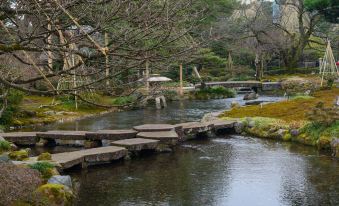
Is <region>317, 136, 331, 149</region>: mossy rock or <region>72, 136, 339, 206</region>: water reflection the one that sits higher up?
<region>317, 136, 331, 149</region>: mossy rock

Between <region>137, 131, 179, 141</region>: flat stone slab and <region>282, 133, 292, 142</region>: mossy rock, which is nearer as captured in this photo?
<region>137, 131, 179, 141</region>: flat stone slab

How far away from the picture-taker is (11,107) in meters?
22.5

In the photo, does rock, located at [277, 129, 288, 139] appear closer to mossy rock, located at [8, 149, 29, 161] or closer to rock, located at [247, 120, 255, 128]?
rock, located at [247, 120, 255, 128]

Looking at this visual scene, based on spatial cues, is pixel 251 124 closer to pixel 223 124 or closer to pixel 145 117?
pixel 223 124

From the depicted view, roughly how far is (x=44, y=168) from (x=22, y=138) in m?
6.59

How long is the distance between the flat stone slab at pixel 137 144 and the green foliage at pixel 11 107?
27.1ft

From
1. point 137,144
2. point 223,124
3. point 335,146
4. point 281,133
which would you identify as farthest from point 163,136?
point 335,146

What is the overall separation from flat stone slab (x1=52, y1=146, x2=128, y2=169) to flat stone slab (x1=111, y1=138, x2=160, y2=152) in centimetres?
35

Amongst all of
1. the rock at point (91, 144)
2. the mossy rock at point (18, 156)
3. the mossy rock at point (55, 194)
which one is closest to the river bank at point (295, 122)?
the rock at point (91, 144)

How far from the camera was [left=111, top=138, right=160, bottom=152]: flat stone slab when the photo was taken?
1533 cm

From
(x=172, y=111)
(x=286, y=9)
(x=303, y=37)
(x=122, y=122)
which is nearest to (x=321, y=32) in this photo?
(x=286, y=9)

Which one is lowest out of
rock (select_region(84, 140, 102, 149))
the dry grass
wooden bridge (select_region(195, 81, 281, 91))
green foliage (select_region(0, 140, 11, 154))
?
rock (select_region(84, 140, 102, 149))

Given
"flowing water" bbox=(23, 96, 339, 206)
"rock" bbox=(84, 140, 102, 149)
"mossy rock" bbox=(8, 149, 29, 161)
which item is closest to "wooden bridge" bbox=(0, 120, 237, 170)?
"rock" bbox=(84, 140, 102, 149)

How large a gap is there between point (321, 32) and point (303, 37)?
923 cm
